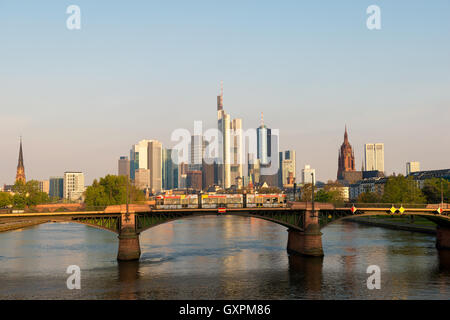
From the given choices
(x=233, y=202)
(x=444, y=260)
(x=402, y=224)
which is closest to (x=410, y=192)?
(x=402, y=224)

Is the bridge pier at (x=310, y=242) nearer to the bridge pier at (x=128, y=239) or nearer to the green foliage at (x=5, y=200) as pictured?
the bridge pier at (x=128, y=239)

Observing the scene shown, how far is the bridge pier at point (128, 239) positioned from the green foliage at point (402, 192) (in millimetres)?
91744

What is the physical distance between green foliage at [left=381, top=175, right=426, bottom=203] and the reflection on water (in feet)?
127

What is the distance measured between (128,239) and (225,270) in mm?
17592

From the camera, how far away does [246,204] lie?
299 ft

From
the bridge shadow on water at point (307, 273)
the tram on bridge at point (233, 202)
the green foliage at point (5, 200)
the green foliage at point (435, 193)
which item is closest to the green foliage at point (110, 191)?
the green foliage at point (5, 200)

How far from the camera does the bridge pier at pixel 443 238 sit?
93.9m

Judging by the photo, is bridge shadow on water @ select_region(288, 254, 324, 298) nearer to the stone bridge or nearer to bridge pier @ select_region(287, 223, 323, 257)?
bridge pier @ select_region(287, 223, 323, 257)

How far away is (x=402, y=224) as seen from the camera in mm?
140875

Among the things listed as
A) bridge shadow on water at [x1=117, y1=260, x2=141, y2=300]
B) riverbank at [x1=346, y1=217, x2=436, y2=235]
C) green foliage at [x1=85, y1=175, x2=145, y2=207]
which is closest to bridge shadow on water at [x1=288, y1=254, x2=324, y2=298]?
bridge shadow on water at [x1=117, y1=260, x2=141, y2=300]

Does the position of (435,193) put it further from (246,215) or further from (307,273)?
(307,273)

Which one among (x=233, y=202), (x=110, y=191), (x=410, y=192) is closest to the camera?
(x=233, y=202)

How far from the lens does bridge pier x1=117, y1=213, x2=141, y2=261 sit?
7975cm
